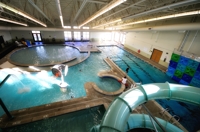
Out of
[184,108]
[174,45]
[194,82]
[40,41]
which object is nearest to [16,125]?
[184,108]

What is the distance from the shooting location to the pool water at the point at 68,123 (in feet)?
12.4

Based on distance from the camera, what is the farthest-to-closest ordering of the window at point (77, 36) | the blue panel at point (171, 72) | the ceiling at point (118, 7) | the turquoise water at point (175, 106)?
the window at point (77, 36)
the blue panel at point (171, 72)
the ceiling at point (118, 7)
the turquoise water at point (175, 106)

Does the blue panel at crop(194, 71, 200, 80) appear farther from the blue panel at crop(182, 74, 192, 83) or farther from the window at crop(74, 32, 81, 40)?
the window at crop(74, 32, 81, 40)

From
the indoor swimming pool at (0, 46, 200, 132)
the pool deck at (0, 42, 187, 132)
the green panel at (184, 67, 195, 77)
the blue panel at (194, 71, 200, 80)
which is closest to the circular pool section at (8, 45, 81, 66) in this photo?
the indoor swimming pool at (0, 46, 200, 132)

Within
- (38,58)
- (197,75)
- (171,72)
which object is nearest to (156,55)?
(171,72)

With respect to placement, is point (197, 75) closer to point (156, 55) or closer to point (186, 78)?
point (186, 78)

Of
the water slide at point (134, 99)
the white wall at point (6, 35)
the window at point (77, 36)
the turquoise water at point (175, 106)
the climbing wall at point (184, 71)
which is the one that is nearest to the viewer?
the water slide at point (134, 99)

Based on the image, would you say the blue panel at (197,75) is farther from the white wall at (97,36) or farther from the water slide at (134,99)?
the white wall at (97,36)

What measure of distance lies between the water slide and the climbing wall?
6654 millimetres

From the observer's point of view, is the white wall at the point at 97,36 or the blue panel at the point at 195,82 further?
the white wall at the point at 97,36

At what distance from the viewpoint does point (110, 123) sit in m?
1.33

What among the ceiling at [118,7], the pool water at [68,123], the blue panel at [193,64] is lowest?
the pool water at [68,123]

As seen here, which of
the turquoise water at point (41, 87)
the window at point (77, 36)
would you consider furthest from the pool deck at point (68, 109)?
the window at point (77, 36)

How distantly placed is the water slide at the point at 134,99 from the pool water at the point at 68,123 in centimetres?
214
